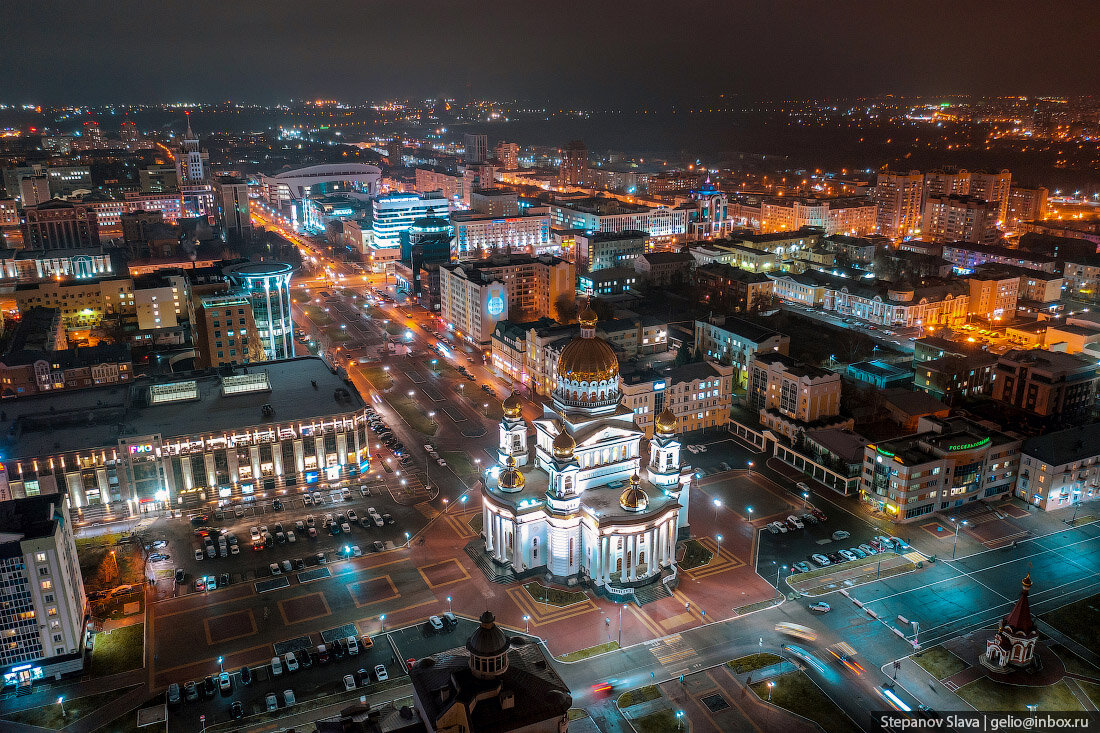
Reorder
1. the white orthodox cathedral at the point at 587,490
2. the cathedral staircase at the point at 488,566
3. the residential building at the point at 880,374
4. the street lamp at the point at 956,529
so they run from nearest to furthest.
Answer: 1. the white orthodox cathedral at the point at 587,490
2. the cathedral staircase at the point at 488,566
3. the street lamp at the point at 956,529
4. the residential building at the point at 880,374

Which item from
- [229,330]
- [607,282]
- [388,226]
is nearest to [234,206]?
[388,226]

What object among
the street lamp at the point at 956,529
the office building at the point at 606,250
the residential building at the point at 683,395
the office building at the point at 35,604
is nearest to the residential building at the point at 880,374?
the residential building at the point at 683,395

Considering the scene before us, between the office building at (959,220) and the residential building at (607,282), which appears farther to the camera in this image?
the office building at (959,220)

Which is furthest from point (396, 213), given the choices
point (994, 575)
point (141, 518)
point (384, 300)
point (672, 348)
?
point (994, 575)

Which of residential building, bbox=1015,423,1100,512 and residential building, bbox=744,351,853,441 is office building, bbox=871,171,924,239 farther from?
residential building, bbox=1015,423,1100,512

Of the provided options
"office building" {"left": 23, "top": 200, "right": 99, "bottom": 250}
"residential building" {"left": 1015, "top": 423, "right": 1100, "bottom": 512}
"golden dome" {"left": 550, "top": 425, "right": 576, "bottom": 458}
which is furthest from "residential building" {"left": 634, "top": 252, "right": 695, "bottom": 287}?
"office building" {"left": 23, "top": 200, "right": 99, "bottom": 250}

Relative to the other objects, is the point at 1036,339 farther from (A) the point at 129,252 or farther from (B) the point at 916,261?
(A) the point at 129,252

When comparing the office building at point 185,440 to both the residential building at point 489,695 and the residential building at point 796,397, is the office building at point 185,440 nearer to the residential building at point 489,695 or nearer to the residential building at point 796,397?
the residential building at point 489,695
